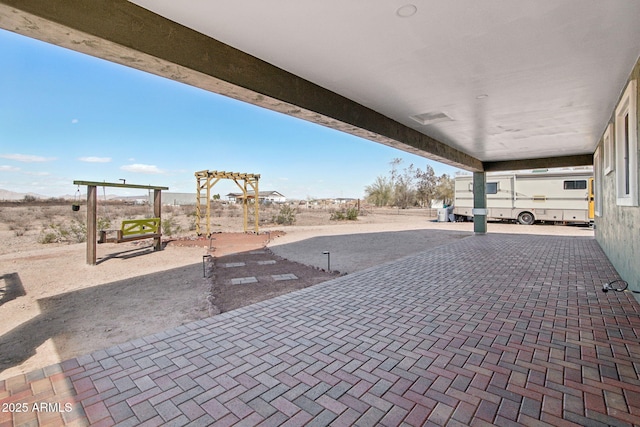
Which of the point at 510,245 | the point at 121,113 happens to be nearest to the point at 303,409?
the point at 510,245

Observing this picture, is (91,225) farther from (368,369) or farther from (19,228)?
(19,228)

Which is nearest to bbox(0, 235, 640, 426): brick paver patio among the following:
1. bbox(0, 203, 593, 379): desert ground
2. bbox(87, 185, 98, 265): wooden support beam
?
bbox(0, 203, 593, 379): desert ground

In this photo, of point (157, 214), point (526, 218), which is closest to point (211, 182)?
point (157, 214)

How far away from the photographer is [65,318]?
3.70 metres

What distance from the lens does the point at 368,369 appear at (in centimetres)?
221

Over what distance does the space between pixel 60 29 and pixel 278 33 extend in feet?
5.16

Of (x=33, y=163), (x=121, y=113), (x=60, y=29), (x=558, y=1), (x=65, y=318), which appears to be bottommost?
(x=65, y=318)

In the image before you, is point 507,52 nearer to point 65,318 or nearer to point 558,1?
point 558,1

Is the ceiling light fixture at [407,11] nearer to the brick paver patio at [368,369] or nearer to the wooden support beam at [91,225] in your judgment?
the brick paver patio at [368,369]

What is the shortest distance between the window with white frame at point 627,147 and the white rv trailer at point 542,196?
11808 millimetres

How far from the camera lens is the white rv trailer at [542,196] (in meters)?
14.3

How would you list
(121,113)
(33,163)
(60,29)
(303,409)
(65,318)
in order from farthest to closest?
(33,163) < (121,113) < (65,318) < (60,29) < (303,409)

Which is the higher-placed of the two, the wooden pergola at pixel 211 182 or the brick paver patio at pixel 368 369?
the wooden pergola at pixel 211 182

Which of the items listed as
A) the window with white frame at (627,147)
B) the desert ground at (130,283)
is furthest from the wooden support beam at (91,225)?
the window with white frame at (627,147)
